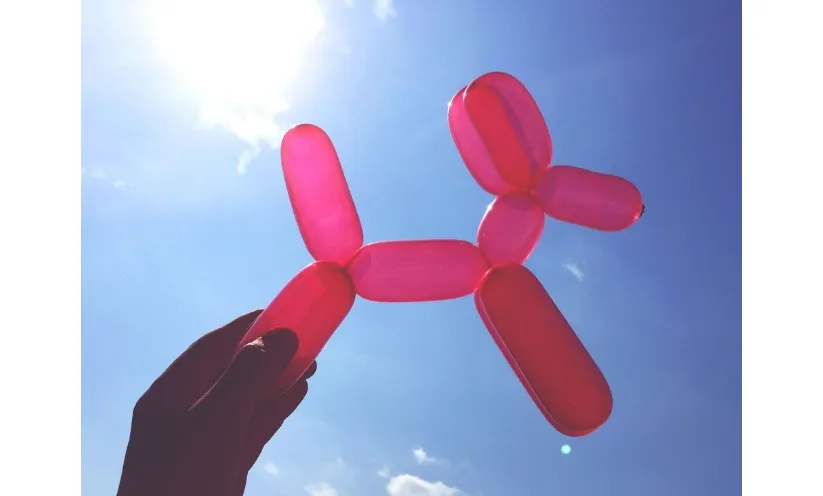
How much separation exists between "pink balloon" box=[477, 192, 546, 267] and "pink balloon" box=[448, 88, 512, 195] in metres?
0.14

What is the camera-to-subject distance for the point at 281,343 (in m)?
3.04

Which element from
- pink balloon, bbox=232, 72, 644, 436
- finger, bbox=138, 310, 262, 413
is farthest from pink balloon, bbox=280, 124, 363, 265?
finger, bbox=138, 310, 262, 413

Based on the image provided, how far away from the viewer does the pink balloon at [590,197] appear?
3.95 m

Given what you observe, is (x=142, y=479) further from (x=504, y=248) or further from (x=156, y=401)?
(x=504, y=248)

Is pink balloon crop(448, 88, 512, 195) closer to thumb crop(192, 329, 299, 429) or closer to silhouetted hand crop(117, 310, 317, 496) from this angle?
silhouetted hand crop(117, 310, 317, 496)

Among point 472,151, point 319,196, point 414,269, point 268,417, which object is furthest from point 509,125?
point 268,417

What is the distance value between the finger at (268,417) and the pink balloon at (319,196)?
0.77 metres

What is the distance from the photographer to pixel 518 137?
13.2ft

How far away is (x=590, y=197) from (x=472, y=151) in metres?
0.73

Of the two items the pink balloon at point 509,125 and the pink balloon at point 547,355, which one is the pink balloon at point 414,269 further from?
the pink balloon at point 509,125

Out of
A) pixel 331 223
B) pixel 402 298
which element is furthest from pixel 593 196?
pixel 331 223

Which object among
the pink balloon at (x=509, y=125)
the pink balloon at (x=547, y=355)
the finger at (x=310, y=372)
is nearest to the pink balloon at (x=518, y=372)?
the pink balloon at (x=547, y=355)

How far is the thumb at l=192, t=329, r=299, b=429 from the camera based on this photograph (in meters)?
2.70
